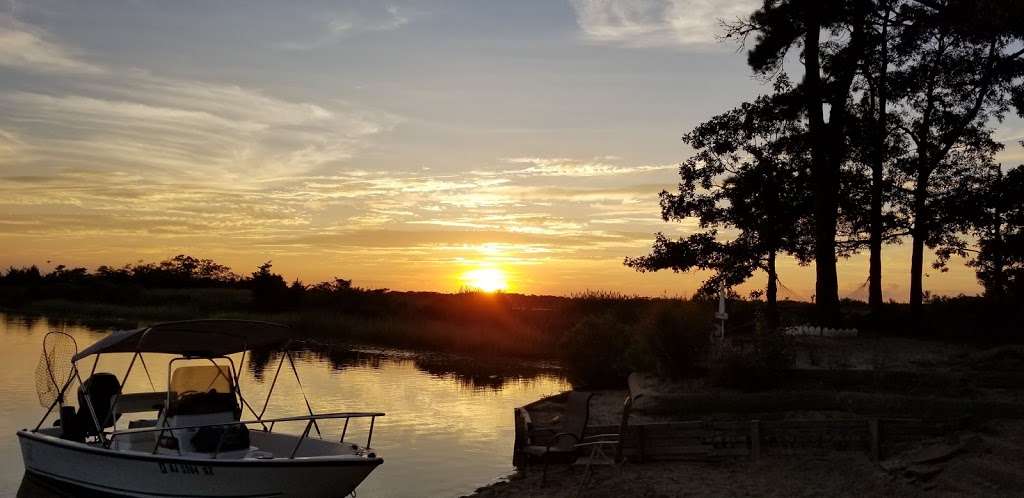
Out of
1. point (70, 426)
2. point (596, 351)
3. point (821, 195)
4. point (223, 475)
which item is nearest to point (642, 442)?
point (223, 475)

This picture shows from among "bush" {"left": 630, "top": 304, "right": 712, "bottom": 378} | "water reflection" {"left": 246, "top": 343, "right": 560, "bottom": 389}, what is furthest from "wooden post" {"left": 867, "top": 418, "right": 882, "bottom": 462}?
"water reflection" {"left": 246, "top": 343, "right": 560, "bottom": 389}

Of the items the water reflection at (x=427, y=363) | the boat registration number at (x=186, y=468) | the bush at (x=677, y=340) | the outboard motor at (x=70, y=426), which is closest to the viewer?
the boat registration number at (x=186, y=468)

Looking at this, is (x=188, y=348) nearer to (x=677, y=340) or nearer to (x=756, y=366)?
(x=677, y=340)

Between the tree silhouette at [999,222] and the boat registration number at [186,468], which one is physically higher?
the tree silhouette at [999,222]

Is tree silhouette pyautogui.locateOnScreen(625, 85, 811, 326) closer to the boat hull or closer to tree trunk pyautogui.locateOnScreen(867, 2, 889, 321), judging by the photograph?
tree trunk pyautogui.locateOnScreen(867, 2, 889, 321)

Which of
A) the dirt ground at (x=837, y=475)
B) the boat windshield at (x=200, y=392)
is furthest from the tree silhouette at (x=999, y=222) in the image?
the boat windshield at (x=200, y=392)

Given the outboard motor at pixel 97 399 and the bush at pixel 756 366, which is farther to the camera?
the bush at pixel 756 366

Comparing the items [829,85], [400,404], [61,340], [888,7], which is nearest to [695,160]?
[829,85]

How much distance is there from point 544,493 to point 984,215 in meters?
17.9

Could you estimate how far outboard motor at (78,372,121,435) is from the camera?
618 inches

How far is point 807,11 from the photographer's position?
26906 millimetres

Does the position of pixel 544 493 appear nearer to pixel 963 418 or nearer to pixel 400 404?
pixel 963 418

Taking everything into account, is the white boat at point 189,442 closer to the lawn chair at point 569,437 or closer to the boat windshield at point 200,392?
the boat windshield at point 200,392

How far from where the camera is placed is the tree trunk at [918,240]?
2661 centimetres
